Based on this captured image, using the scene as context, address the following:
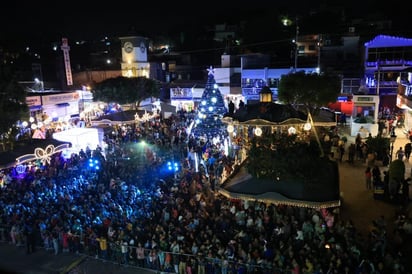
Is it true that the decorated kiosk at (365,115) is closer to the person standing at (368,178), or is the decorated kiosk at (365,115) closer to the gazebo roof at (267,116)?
the gazebo roof at (267,116)

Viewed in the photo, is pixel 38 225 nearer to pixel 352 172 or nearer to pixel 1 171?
pixel 1 171

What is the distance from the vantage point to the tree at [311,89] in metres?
24.7

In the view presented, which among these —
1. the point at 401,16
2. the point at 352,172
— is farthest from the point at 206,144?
the point at 401,16

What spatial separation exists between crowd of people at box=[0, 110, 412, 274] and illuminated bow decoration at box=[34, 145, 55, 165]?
Answer: 1.06m


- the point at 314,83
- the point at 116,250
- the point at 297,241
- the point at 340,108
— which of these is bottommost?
the point at 116,250

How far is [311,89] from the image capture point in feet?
81.5

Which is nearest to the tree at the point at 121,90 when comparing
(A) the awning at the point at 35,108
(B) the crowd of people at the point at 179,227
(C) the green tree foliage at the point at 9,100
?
(A) the awning at the point at 35,108

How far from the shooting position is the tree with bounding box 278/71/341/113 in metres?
24.7

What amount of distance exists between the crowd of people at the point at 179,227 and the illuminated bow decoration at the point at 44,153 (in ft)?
3.47

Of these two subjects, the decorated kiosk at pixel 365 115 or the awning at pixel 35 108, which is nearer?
the decorated kiosk at pixel 365 115

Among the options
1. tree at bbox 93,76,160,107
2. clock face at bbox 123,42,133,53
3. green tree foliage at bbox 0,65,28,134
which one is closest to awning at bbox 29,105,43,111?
tree at bbox 93,76,160,107

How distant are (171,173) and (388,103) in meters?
23.5

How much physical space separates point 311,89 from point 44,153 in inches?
691

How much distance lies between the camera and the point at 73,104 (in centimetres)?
3219
